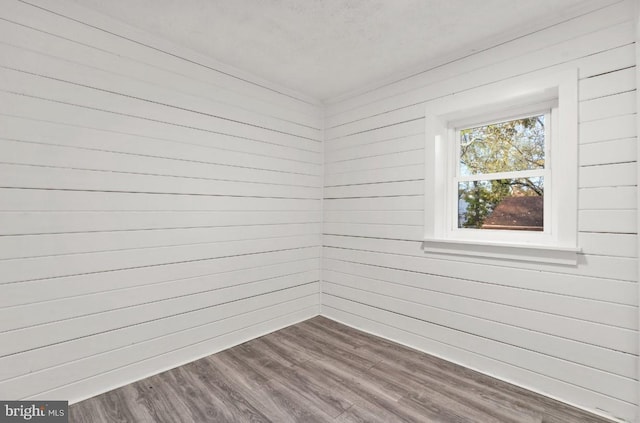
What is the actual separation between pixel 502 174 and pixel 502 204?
22 centimetres

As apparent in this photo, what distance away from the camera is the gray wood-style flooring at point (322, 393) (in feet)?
5.82

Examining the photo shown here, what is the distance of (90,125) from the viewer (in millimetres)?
1935

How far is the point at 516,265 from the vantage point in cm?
210

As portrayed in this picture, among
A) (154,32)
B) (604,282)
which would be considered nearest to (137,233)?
(154,32)

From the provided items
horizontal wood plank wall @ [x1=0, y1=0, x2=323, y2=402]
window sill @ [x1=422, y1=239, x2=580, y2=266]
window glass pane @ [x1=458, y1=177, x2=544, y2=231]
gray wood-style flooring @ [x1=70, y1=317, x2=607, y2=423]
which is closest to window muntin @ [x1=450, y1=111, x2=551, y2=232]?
window glass pane @ [x1=458, y1=177, x2=544, y2=231]

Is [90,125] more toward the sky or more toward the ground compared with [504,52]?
more toward the ground

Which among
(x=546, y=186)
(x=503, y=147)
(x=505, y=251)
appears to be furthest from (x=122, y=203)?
(x=546, y=186)

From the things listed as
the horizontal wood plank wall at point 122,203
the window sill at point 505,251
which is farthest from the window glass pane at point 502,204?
the horizontal wood plank wall at point 122,203

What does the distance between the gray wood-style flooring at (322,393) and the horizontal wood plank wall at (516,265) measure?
21 cm

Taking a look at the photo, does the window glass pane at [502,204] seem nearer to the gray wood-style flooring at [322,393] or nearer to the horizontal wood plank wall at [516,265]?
the horizontal wood plank wall at [516,265]

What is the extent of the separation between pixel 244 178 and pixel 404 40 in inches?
64.8

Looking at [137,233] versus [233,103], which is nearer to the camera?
[137,233]

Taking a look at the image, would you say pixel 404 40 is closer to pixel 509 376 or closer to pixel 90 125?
pixel 90 125

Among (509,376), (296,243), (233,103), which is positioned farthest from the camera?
(296,243)
